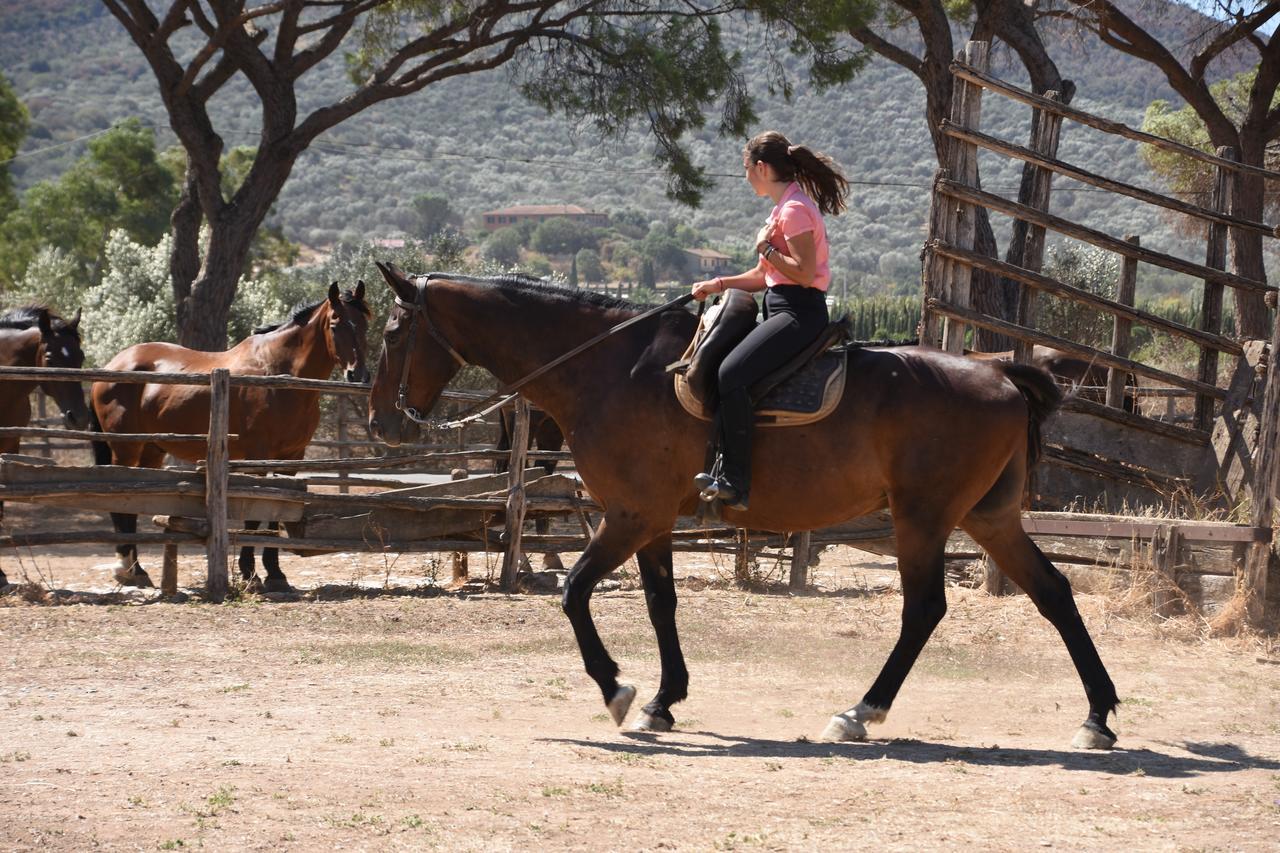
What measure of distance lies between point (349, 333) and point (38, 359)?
3.17 m

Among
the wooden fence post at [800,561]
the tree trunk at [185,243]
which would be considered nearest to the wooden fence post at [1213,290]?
the wooden fence post at [800,561]

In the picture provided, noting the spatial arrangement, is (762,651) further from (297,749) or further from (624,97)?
(624,97)

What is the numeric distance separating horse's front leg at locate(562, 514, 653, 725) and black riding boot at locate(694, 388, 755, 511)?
0.45 meters

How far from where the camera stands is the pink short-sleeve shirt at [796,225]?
5980 millimetres

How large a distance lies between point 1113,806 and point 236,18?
1674cm

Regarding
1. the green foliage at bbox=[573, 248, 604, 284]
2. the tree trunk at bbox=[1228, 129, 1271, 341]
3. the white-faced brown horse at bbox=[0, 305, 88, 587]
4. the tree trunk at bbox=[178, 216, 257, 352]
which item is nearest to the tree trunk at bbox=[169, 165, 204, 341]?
the tree trunk at bbox=[178, 216, 257, 352]

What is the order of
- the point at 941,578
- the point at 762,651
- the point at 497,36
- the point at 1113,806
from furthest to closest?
the point at 497,36 < the point at 762,651 < the point at 941,578 < the point at 1113,806

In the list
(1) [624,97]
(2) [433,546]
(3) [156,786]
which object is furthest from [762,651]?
(1) [624,97]

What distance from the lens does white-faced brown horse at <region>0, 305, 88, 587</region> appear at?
1164 centimetres

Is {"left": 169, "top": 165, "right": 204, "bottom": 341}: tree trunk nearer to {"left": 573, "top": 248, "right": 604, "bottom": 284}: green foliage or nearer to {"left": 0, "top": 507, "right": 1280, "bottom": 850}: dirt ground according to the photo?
{"left": 0, "top": 507, "right": 1280, "bottom": 850}: dirt ground

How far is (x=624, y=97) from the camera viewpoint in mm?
19234

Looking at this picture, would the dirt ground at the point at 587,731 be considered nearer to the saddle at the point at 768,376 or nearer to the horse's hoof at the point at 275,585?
the horse's hoof at the point at 275,585

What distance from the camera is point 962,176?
9.91 metres

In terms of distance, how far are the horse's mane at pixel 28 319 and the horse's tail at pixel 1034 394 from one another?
9.29 m
